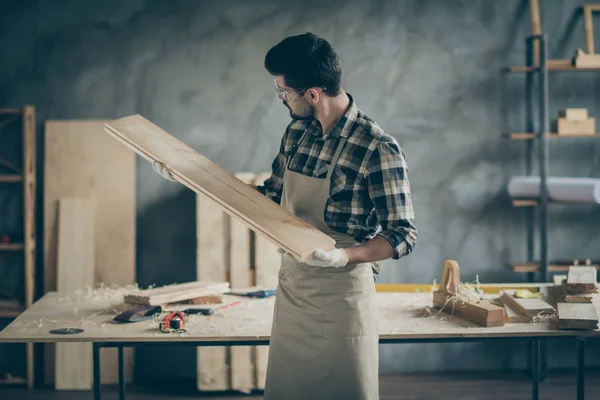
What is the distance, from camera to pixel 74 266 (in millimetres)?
4898

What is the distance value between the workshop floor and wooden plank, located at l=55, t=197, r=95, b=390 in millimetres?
116

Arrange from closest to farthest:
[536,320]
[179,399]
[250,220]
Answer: [250,220], [536,320], [179,399]

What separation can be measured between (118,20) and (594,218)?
357cm

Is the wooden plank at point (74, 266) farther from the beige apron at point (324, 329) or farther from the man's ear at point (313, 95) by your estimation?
the man's ear at point (313, 95)

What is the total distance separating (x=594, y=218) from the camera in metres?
5.17

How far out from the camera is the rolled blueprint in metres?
4.62

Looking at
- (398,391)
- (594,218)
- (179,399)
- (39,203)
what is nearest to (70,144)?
(39,203)

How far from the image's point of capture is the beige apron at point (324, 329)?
262 cm

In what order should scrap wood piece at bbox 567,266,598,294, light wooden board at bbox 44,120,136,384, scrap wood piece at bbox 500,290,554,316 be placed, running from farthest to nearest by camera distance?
light wooden board at bbox 44,120,136,384
scrap wood piece at bbox 567,266,598,294
scrap wood piece at bbox 500,290,554,316

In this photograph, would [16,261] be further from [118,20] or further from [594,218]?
[594,218]

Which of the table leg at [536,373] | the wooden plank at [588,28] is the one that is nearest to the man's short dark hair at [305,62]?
the table leg at [536,373]

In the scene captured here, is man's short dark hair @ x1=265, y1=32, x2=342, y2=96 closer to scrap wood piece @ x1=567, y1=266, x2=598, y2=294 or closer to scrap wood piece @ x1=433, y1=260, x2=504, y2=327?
scrap wood piece @ x1=433, y1=260, x2=504, y2=327

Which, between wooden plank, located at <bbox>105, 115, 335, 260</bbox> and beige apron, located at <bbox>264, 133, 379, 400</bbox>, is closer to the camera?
wooden plank, located at <bbox>105, 115, 335, 260</bbox>

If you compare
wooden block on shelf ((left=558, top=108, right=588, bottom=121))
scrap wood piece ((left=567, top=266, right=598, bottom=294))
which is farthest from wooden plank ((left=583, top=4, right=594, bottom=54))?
scrap wood piece ((left=567, top=266, right=598, bottom=294))
